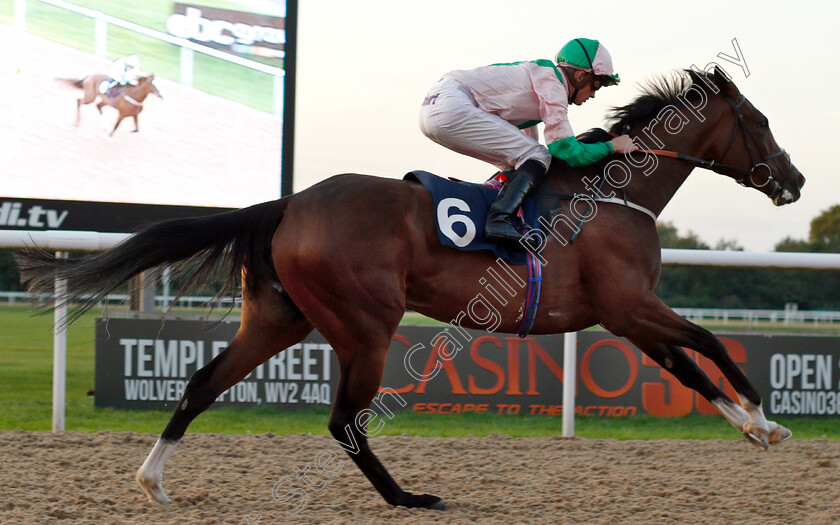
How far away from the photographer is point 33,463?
386 cm

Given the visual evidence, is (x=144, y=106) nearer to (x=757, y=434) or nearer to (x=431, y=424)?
(x=431, y=424)

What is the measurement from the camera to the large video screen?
5.69 metres

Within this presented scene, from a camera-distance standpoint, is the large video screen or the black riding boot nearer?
the black riding boot

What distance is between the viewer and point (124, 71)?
19.1 feet

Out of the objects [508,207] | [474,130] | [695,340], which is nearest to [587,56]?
[474,130]

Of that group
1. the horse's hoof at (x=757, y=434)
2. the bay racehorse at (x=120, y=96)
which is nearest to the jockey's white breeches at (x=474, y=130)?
the horse's hoof at (x=757, y=434)

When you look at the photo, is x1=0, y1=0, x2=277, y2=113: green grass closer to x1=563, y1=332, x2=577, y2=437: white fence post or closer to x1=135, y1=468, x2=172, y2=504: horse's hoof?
x1=563, y1=332, x2=577, y2=437: white fence post

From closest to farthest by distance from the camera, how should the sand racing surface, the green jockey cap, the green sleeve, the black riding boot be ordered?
the sand racing surface
the black riding boot
the green sleeve
the green jockey cap

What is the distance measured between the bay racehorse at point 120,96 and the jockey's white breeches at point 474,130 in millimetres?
3043

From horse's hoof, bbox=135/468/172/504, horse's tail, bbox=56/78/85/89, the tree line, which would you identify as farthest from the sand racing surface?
the tree line

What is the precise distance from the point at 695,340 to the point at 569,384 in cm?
161

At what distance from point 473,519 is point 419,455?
3.97 feet

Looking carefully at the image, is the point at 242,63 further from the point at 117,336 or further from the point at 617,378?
the point at 617,378

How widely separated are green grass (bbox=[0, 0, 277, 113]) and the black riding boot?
3149 millimetres
